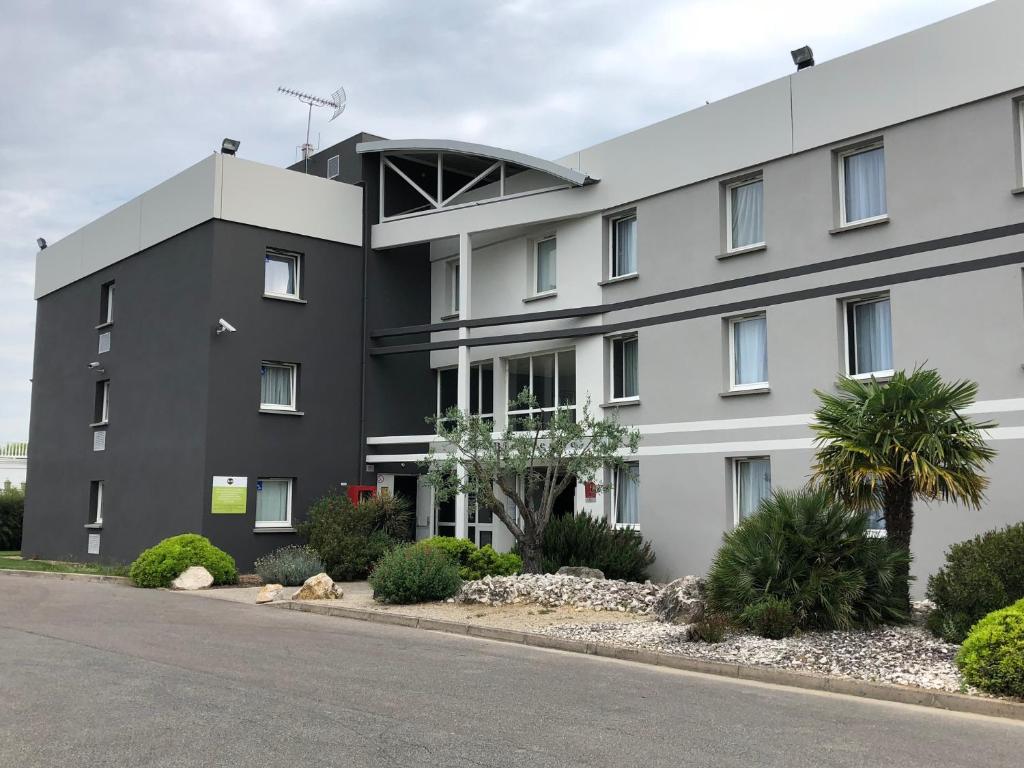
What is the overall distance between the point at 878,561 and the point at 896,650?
1.67m

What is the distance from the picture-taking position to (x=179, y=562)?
21.2 meters

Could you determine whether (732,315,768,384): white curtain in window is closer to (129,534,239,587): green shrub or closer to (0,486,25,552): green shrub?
(129,534,239,587): green shrub

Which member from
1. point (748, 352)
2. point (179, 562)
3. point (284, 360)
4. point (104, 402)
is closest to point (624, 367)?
point (748, 352)

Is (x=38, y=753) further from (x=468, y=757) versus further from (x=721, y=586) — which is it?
(x=721, y=586)

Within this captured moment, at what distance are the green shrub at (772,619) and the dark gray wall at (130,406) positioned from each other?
1452 centimetres

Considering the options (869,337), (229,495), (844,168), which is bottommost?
(229,495)

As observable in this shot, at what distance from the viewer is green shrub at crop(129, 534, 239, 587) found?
21141 millimetres

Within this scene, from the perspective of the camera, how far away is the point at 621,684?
34.1 ft

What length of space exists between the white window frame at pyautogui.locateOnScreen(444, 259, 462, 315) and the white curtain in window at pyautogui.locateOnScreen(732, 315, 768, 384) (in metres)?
9.20

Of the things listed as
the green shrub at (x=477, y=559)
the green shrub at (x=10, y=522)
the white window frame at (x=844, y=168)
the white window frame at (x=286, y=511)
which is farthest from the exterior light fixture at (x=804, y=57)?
the green shrub at (x=10, y=522)

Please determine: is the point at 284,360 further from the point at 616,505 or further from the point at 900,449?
the point at 900,449

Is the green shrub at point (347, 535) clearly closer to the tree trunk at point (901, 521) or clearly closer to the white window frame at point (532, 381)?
the white window frame at point (532, 381)

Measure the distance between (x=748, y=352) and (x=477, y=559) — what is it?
6722mm

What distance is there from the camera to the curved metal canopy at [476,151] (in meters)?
22.7
